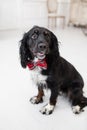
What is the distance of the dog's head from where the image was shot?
170cm

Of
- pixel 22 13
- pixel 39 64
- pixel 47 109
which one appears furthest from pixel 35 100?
pixel 22 13

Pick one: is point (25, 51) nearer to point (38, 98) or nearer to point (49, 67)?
point (49, 67)

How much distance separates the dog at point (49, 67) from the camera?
174cm

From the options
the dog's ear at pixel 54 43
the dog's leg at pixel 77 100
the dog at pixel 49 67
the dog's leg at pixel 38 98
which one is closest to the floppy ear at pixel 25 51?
the dog at pixel 49 67

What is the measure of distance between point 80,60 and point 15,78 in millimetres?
1165

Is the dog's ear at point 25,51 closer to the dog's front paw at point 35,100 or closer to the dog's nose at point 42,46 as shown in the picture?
the dog's nose at point 42,46

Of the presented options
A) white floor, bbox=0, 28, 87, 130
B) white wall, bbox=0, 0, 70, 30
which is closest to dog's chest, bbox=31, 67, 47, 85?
white floor, bbox=0, 28, 87, 130

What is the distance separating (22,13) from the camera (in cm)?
534

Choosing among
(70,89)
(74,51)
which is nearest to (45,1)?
(74,51)

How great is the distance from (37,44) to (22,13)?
384 centimetres

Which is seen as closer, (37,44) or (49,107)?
(37,44)

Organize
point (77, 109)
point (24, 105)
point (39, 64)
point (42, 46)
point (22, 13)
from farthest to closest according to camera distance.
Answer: point (22, 13) → point (24, 105) → point (77, 109) → point (39, 64) → point (42, 46)

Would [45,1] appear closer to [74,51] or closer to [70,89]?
[74,51]

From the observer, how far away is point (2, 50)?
3715 millimetres
